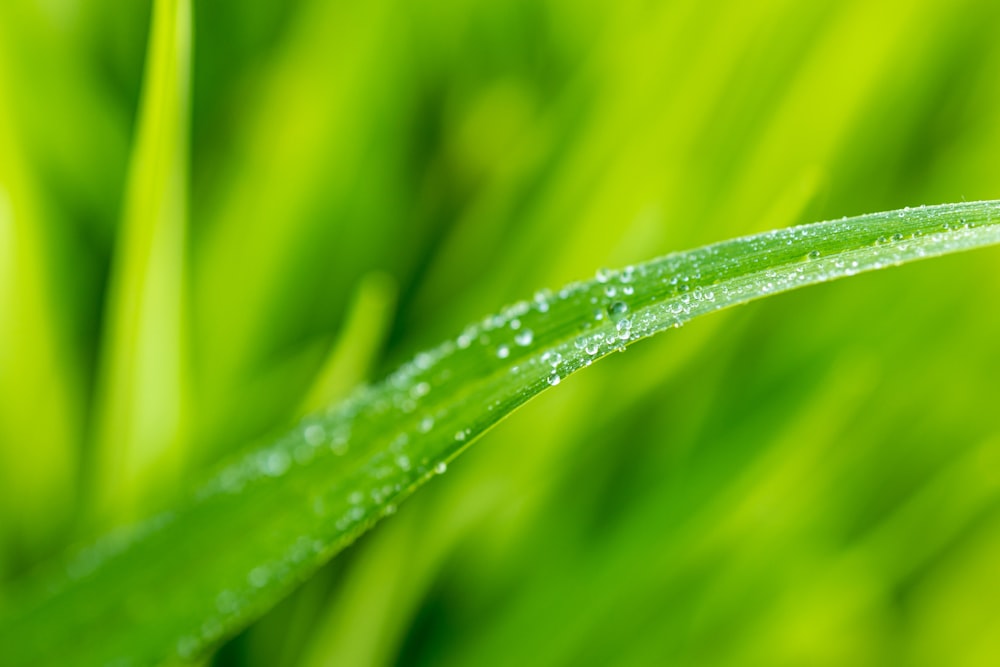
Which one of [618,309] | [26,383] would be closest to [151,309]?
[26,383]

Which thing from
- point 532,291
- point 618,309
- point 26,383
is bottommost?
point 618,309

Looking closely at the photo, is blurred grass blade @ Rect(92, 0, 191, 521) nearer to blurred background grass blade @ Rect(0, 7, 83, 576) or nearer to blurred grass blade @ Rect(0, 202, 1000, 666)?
blurred background grass blade @ Rect(0, 7, 83, 576)

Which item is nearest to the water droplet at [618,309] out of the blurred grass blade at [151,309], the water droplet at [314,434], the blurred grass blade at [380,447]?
the blurred grass blade at [380,447]

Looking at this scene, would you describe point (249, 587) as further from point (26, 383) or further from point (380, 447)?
point (26, 383)

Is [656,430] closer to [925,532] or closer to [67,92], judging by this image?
[925,532]

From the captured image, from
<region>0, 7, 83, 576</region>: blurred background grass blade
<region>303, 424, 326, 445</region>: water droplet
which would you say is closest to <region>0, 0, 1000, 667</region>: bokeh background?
<region>0, 7, 83, 576</region>: blurred background grass blade

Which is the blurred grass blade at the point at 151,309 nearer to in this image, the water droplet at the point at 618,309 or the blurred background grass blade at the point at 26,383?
the blurred background grass blade at the point at 26,383
